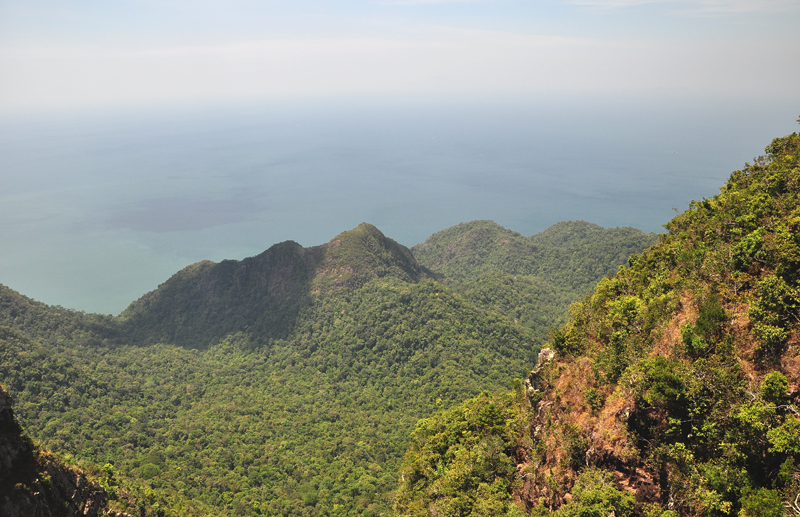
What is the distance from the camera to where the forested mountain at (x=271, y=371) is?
39125 millimetres

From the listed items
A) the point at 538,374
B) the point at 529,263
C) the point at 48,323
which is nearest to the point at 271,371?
the point at 48,323

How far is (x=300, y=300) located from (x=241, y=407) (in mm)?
25471

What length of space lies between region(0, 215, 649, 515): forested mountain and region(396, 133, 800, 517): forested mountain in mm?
21140

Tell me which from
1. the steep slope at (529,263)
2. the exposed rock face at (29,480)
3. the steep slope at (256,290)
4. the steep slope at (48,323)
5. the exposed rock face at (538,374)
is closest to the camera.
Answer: the exposed rock face at (29,480)

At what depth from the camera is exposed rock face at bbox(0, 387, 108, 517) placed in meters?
16.0

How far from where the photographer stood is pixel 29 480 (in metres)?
16.8

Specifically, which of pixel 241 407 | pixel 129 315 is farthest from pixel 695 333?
pixel 129 315

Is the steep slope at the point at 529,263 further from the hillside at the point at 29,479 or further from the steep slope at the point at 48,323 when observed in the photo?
the steep slope at the point at 48,323

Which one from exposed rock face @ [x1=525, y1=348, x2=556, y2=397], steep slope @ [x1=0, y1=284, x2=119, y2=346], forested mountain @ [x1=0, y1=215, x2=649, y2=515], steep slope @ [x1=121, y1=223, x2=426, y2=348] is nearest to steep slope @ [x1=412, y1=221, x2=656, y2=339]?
forested mountain @ [x1=0, y1=215, x2=649, y2=515]

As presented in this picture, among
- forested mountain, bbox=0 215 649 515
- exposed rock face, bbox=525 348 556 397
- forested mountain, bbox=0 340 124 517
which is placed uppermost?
exposed rock face, bbox=525 348 556 397

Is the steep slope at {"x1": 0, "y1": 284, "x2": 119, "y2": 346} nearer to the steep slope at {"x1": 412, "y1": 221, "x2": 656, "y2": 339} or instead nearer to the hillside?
the hillside

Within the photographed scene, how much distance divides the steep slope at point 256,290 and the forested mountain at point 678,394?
2191 inches

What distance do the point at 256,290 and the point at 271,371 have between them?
2209 cm

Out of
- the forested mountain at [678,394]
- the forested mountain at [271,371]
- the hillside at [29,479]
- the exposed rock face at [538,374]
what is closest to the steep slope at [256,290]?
the forested mountain at [271,371]
